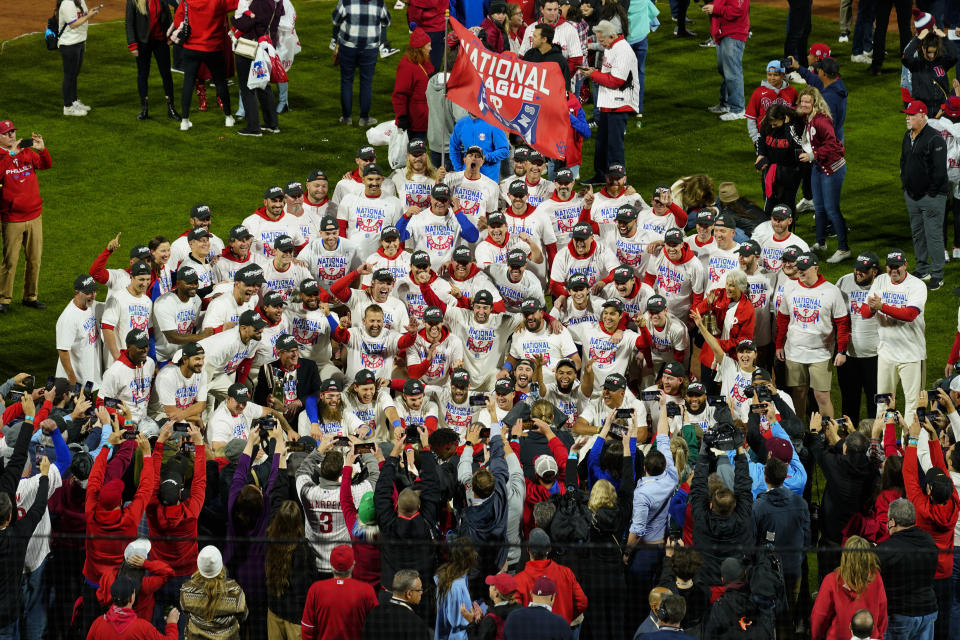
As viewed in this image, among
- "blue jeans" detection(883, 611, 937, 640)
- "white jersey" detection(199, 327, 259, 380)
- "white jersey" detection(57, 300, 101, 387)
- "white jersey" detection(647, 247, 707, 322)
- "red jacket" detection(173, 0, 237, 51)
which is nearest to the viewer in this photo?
"blue jeans" detection(883, 611, 937, 640)

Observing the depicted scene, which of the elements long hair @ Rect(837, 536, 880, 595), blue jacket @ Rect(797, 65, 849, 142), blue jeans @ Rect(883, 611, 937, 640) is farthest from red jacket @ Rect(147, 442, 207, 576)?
blue jacket @ Rect(797, 65, 849, 142)

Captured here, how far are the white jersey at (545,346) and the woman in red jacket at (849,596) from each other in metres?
4.37

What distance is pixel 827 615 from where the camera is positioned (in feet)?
27.7

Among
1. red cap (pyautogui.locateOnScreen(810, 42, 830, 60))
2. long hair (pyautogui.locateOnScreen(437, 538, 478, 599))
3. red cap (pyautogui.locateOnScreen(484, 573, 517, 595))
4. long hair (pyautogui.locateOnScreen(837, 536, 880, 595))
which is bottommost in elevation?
long hair (pyautogui.locateOnScreen(437, 538, 478, 599))

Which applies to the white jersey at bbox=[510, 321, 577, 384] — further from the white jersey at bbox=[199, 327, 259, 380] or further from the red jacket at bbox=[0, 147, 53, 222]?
the red jacket at bbox=[0, 147, 53, 222]

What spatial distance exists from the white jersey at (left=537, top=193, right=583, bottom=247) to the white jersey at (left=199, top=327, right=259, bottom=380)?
3.84m

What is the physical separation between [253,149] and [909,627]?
1296cm

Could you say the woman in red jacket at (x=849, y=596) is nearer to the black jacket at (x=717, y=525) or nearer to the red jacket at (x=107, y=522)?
the black jacket at (x=717, y=525)

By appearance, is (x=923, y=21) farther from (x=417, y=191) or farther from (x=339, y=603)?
(x=339, y=603)

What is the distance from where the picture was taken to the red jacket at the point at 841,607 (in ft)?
27.5

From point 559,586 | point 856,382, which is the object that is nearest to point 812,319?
point 856,382

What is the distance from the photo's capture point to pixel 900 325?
1238cm

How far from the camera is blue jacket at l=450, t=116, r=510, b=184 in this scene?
51.3 feet

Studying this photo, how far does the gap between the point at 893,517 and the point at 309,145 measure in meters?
12.4
